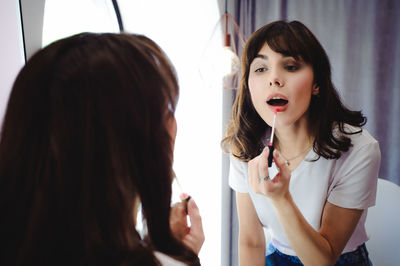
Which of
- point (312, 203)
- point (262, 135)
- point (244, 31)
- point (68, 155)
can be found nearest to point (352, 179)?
point (312, 203)

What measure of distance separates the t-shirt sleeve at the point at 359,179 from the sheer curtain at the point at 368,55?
72 centimetres

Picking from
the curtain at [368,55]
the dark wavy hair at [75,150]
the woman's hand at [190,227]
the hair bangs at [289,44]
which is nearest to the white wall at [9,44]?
the dark wavy hair at [75,150]

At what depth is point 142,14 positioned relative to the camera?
5.99 feet

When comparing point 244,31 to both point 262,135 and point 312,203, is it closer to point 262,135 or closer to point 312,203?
point 262,135

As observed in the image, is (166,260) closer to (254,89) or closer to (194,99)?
(254,89)

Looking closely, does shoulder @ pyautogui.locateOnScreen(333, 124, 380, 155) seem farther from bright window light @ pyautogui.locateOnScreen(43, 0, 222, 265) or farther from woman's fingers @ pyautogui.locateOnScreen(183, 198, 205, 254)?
bright window light @ pyautogui.locateOnScreen(43, 0, 222, 265)

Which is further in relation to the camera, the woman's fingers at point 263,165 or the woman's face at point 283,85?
the woman's face at point 283,85

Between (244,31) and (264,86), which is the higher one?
(244,31)

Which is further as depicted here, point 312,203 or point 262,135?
point 262,135

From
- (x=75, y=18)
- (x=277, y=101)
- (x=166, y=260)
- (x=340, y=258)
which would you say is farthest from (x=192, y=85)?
(x=166, y=260)

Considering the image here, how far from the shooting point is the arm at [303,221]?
723 mm

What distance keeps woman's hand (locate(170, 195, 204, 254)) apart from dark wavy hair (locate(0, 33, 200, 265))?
16cm

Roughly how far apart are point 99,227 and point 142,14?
1.67m

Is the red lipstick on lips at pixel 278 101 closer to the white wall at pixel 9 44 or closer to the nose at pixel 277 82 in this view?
the nose at pixel 277 82
